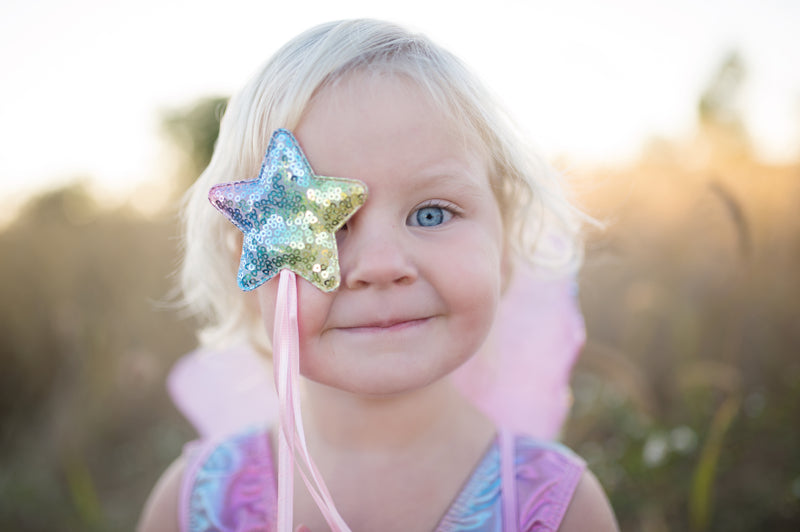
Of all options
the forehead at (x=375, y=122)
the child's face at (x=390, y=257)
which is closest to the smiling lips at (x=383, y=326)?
the child's face at (x=390, y=257)

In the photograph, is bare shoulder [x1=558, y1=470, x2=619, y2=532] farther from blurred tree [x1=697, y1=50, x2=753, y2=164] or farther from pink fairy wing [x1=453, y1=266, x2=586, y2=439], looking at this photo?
blurred tree [x1=697, y1=50, x2=753, y2=164]

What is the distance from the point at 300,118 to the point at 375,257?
0.37 m

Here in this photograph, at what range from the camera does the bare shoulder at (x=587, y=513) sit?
4.55 feet

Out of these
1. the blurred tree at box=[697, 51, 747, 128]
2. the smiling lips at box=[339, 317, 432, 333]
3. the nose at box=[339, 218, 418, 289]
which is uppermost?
the blurred tree at box=[697, 51, 747, 128]

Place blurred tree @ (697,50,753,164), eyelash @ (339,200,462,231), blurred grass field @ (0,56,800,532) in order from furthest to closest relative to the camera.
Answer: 1. blurred tree @ (697,50,753,164)
2. blurred grass field @ (0,56,800,532)
3. eyelash @ (339,200,462,231)

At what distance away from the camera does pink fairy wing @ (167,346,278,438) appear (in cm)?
208

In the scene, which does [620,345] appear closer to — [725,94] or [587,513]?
[725,94]

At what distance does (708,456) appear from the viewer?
2.15m

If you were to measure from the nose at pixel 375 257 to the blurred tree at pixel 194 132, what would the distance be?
246 centimetres

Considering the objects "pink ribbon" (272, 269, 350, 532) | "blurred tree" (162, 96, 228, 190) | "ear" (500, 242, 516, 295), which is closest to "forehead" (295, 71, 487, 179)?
"pink ribbon" (272, 269, 350, 532)

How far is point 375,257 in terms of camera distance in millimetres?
1160

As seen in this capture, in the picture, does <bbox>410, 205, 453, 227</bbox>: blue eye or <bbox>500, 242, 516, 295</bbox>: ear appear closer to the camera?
<bbox>410, 205, 453, 227</bbox>: blue eye

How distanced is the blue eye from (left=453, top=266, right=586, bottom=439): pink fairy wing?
77cm

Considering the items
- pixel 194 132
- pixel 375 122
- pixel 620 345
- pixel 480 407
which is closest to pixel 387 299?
pixel 375 122
